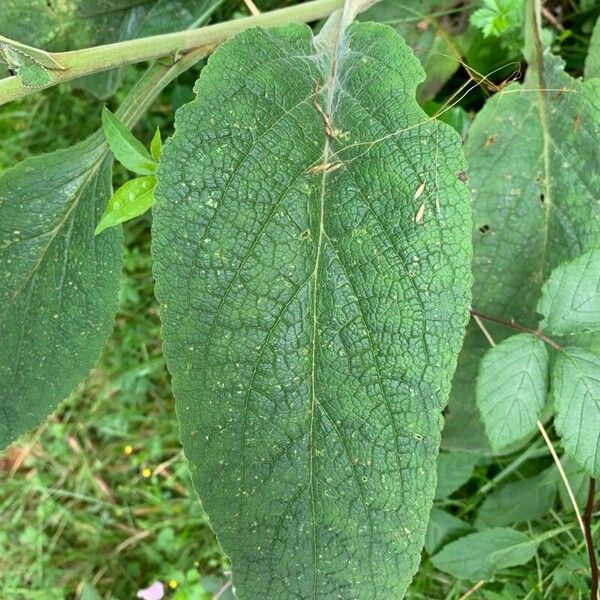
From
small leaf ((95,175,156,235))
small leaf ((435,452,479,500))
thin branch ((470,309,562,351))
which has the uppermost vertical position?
small leaf ((95,175,156,235))

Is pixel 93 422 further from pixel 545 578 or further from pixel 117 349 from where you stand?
pixel 545 578

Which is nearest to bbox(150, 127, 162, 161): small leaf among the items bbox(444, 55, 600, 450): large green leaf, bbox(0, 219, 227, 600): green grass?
bbox(444, 55, 600, 450): large green leaf

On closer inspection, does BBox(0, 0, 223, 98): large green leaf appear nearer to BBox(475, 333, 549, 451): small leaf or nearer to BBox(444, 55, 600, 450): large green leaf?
BBox(444, 55, 600, 450): large green leaf

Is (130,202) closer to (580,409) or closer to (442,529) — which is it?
(580,409)

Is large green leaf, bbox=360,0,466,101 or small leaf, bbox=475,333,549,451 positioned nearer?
small leaf, bbox=475,333,549,451

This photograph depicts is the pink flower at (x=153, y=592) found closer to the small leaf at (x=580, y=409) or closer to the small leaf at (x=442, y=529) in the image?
the small leaf at (x=442, y=529)

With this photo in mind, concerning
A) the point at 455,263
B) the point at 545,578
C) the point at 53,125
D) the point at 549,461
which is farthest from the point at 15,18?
the point at 545,578

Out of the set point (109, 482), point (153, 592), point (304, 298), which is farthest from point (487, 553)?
point (109, 482)

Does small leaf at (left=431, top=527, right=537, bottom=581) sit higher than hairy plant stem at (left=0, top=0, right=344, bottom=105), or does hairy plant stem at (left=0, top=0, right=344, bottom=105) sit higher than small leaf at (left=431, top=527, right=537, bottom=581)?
hairy plant stem at (left=0, top=0, right=344, bottom=105)

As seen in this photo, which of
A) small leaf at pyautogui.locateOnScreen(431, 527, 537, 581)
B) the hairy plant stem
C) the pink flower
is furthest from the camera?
the pink flower

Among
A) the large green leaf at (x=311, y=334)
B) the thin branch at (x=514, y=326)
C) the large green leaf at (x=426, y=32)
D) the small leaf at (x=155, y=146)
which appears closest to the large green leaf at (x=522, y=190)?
the thin branch at (x=514, y=326)

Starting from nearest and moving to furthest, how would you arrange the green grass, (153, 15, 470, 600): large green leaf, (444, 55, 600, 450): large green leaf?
(153, 15, 470, 600): large green leaf, (444, 55, 600, 450): large green leaf, the green grass
